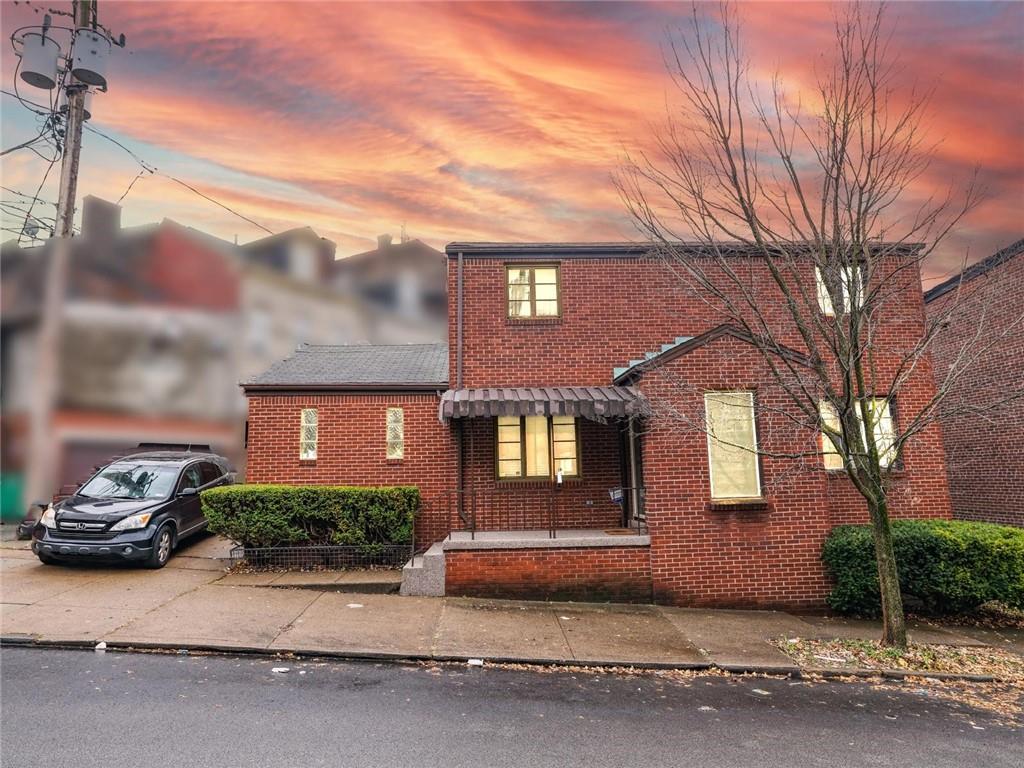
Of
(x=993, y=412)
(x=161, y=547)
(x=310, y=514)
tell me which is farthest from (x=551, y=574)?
(x=993, y=412)

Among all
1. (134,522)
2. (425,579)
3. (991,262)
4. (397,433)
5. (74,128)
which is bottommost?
(425,579)

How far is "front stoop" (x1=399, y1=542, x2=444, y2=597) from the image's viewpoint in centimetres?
894

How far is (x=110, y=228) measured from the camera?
4.59 ft

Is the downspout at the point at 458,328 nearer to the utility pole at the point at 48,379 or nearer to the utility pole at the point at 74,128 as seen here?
the utility pole at the point at 74,128

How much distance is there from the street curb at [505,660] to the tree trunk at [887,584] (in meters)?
0.62

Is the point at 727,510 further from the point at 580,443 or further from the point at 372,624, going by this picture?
the point at 372,624

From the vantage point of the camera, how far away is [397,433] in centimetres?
1144

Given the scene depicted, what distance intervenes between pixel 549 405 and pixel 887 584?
4.93 meters

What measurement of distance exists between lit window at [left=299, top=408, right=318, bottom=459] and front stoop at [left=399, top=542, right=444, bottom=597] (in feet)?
11.2

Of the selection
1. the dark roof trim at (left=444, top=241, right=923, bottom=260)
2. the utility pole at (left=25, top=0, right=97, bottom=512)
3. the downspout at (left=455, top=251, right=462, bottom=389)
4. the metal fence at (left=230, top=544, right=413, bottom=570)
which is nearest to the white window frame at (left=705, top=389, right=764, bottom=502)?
the dark roof trim at (left=444, top=241, right=923, bottom=260)

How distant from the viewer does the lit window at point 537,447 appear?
1107cm

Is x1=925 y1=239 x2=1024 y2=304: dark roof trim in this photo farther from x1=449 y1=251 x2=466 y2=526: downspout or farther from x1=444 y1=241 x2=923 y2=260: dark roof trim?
x1=449 y1=251 x2=466 y2=526: downspout

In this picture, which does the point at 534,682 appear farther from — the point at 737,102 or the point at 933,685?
the point at 737,102

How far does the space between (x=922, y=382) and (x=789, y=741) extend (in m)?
8.46
